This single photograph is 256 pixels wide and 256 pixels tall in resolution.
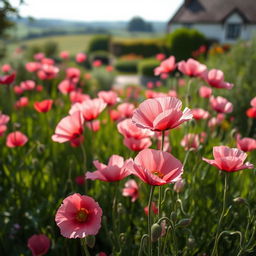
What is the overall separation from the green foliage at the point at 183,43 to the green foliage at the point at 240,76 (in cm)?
825

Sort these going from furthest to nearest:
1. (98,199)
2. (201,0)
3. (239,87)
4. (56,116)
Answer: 1. (201,0)
2. (239,87)
3. (56,116)
4. (98,199)

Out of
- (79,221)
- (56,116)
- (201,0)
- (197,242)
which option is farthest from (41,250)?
(201,0)

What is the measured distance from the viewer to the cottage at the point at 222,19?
24.2m

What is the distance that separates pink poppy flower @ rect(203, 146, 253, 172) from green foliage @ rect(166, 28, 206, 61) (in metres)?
13.6

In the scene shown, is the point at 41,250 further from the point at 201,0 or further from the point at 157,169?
the point at 201,0

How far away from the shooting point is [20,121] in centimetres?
337

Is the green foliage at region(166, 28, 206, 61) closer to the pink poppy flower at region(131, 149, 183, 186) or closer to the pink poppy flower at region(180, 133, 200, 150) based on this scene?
the pink poppy flower at region(180, 133, 200, 150)

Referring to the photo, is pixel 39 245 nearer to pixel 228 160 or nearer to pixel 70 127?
pixel 70 127

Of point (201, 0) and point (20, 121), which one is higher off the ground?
point (201, 0)

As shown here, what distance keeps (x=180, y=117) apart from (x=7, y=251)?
134 cm

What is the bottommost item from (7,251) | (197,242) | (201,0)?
(7,251)

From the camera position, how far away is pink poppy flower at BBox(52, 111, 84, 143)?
1.57m

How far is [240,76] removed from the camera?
16.7ft

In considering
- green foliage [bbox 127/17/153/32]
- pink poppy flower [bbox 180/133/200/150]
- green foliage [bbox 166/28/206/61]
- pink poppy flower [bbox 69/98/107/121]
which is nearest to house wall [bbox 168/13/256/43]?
green foliage [bbox 166/28/206/61]
